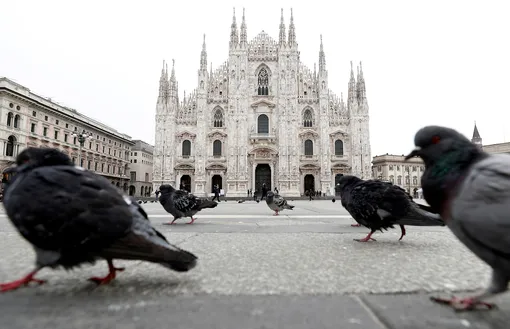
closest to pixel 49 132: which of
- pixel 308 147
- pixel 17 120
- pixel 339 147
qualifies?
pixel 17 120

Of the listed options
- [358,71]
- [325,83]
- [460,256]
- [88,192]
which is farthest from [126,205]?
[358,71]

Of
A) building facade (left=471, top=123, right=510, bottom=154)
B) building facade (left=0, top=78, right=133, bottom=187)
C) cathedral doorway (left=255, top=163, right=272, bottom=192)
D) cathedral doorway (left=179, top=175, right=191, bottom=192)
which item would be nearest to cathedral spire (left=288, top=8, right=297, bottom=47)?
cathedral doorway (left=255, top=163, right=272, bottom=192)

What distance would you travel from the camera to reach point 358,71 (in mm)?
30141

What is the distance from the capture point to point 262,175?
98.2ft

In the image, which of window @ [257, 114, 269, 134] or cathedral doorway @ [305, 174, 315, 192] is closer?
cathedral doorway @ [305, 174, 315, 192]

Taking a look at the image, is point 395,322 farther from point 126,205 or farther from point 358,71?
point 358,71

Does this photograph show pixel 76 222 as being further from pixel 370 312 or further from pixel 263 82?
pixel 263 82

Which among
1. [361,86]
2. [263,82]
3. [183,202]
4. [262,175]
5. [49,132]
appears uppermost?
[263,82]

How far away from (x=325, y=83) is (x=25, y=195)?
1199 inches

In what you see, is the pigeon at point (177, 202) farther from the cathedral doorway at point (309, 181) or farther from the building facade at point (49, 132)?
the cathedral doorway at point (309, 181)

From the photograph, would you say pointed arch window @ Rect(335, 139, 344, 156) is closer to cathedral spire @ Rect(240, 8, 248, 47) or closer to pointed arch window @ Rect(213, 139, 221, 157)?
pointed arch window @ Rect(213, 139, 221, 157)

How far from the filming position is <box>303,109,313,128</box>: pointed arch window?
98.0 feet

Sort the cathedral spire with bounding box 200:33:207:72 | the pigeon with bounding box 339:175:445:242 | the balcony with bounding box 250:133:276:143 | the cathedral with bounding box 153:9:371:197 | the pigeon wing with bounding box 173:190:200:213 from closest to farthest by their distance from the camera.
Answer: the pigeon with bounding box 339:175:445:242 < the pigeon wing with bounding box 173:190:200:213 < the cathedral with bounding box 153:9:371:197 < the balcony with bounding box 250:133:276:143 < the cathedral spire with bounding box 200:33:207:72

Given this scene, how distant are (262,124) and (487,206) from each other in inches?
1148
